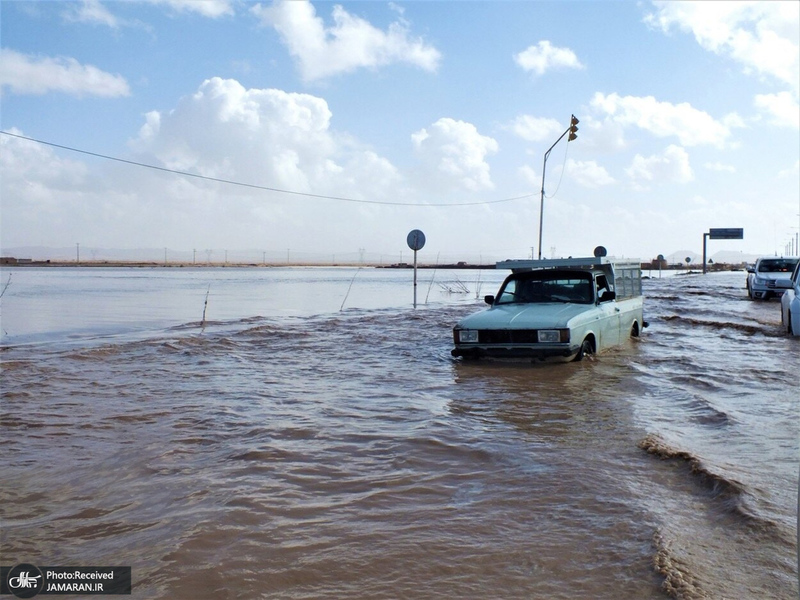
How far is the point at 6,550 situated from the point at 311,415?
3.25 meters

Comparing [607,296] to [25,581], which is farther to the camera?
[607,296]

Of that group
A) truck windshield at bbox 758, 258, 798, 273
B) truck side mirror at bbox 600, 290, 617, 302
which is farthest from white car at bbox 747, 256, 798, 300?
truck side mirror at bbox 600, 290, 617, 302

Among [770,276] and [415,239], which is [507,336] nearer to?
[415,239]

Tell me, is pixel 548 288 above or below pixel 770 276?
below

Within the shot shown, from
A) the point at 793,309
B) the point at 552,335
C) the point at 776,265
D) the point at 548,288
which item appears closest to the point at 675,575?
the point at 552,335

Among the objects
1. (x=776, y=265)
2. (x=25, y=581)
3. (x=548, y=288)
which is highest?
(x=776, y=265)

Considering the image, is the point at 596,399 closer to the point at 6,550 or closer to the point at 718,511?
the point at 718,511

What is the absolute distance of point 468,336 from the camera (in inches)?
346

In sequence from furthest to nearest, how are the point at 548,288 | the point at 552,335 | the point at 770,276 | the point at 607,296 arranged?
the point at 770,276 < the point at 548,288 < the point at 607,296 < the point at 552,335

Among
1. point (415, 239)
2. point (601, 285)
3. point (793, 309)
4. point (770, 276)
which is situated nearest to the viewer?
point (601, 285)

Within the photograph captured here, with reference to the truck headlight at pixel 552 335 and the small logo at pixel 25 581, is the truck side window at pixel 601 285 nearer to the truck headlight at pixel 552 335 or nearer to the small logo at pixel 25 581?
the truck headlight at pixel 552 335

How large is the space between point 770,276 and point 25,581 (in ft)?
86.5

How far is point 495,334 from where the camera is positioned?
28.1 feet

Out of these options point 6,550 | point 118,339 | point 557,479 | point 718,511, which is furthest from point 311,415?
point 118,339
